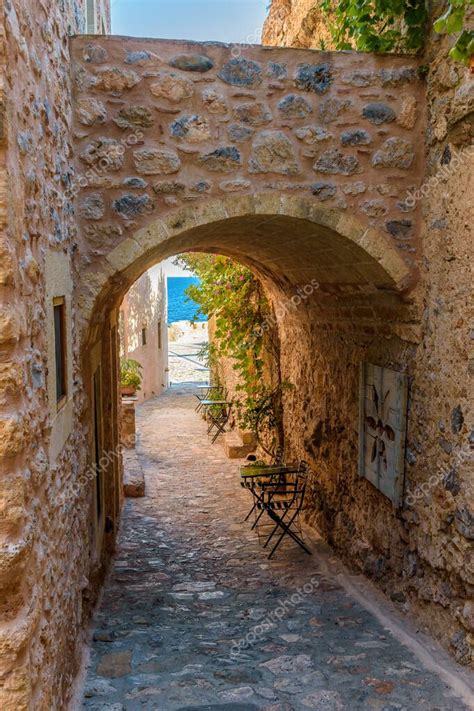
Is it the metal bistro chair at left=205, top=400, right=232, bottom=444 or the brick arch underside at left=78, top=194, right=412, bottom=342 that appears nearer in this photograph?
the brick arch underside at left=78, top=194, right=412, bottom=342

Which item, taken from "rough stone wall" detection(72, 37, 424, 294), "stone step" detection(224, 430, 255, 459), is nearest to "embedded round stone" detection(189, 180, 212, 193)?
"rough stone wall" detection(72, 37, 424, 294)

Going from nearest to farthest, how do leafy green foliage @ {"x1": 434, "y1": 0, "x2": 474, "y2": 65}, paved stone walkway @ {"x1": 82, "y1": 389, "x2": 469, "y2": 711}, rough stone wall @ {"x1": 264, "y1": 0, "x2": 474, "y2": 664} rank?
1. leafy green foliage @ {"x1": 434, "y1": 0, "x2": 474, "y2": 65}
2. paved stone walkway @ {"x1": 82, "y1": 389, "x2": 469, "y2": 711}
3. rough stone wall @ {"x1": 264, "y1": 0, "x2": 474, "y2": 664}

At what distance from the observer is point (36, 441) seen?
209 centimetres

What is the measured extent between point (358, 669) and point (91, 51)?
11.9 feet

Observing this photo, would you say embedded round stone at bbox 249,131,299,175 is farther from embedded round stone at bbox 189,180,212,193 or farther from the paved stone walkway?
the paved stone walkway

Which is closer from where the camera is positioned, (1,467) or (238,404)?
(1,467)

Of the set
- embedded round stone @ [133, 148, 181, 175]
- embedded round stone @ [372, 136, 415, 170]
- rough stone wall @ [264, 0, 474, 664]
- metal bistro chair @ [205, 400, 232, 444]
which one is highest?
embedded round stone @ [372, 136, 415, 170]

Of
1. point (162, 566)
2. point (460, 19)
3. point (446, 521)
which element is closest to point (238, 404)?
point (162, 566)

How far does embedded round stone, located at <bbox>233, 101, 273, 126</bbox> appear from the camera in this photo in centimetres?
348

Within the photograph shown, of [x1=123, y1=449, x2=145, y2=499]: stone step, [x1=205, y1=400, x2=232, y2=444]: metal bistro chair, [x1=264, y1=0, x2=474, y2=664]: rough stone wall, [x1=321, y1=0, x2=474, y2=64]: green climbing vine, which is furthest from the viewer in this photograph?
[x1=205, y1=400, x2=232, y2=444]: metal bistro chair

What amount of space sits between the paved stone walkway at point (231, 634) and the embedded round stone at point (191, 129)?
9.63 ft

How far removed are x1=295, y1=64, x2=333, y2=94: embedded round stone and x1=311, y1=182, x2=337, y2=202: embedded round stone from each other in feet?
1.76

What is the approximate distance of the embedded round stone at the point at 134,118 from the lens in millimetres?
3346

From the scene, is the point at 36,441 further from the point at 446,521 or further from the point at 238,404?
the point at 238,404
